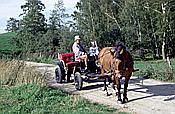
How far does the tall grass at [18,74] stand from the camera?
49.3 ft

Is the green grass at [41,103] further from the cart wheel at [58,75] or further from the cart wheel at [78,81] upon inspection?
the cart wheel at [58,75]

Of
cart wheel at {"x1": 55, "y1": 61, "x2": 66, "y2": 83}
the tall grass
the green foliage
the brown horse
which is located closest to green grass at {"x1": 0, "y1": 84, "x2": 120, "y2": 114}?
the tall grass

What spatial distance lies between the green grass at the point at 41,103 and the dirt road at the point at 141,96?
77cm

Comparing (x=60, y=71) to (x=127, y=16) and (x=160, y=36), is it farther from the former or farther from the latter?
(x=127, y=16)

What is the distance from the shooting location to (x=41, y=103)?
1223 centimetres

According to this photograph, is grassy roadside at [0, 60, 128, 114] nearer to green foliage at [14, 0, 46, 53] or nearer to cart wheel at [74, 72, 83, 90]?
cart wheel at [74, 72, 83, 90]

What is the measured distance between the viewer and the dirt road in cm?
1143

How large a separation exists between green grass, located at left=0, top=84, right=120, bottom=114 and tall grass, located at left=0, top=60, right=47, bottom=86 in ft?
2.10

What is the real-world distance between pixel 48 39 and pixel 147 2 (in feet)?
42.3

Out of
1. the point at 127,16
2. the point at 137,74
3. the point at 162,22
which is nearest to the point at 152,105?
the point at 137,74

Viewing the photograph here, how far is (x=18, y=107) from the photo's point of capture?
1159 centimetres

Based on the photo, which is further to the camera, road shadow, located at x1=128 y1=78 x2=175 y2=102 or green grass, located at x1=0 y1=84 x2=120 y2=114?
road shadow, located at x1=128 y1=78 x2=175 y2=102

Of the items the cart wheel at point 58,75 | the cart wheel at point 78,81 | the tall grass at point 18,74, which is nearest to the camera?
the tall grass at point 18,74

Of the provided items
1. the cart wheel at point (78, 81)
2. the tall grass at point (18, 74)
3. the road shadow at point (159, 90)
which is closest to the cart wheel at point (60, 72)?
the tall grass at point (18, 74)
